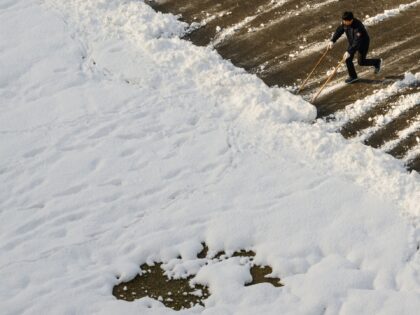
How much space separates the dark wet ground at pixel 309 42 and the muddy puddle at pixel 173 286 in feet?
10.1

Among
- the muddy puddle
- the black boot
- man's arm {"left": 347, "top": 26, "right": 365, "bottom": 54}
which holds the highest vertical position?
man's arm {"left": 347, "top": 26, "right": 365, "bottom": 54}

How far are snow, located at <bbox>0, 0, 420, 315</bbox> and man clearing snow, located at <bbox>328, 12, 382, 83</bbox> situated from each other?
48.0 inches

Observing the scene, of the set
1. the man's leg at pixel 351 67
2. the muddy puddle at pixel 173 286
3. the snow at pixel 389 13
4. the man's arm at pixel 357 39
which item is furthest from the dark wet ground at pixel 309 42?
the muddy puddle at pixel 173 286

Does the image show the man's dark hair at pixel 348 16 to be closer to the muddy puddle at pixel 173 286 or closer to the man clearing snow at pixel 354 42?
Answer: the man clearing snow at pixel 354 42

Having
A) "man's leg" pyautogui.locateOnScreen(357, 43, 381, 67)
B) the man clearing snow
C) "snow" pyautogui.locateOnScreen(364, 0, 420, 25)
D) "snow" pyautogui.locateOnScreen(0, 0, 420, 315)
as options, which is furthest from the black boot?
"snow" pyautogui.locateOnScreen(364, 0, 420, 25)

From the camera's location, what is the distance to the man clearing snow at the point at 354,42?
31.7 feet

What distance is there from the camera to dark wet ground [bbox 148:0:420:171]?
1005cm

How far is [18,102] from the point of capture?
11000mm

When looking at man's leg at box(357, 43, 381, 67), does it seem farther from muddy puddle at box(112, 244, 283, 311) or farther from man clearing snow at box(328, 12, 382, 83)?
muddy puddle at box(112, 244, 283, 311)

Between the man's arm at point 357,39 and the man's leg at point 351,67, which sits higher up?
the man's arm at point 357,39

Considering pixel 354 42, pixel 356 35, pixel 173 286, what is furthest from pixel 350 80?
pixel 173 286

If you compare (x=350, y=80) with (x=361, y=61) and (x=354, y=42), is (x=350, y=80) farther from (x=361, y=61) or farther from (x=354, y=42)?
(x=354, y=42)

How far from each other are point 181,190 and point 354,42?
4.05 metres

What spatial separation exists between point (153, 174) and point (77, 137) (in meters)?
1.76
